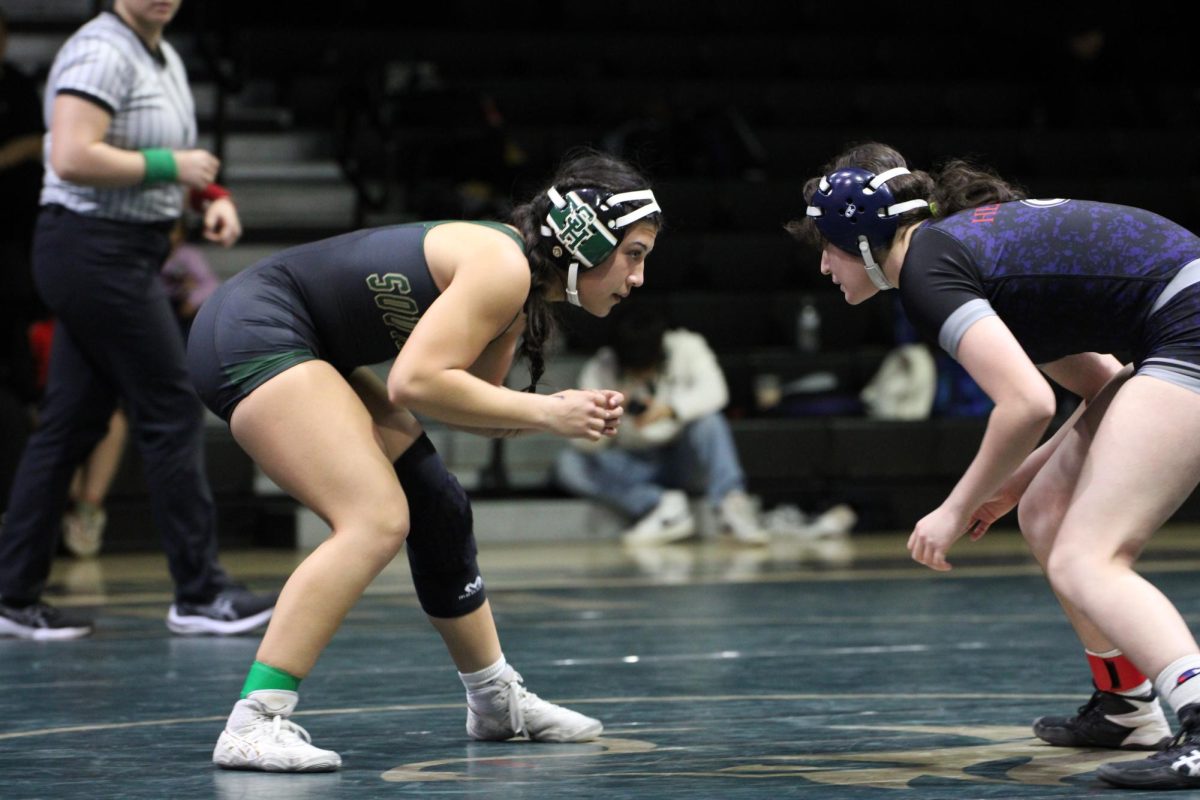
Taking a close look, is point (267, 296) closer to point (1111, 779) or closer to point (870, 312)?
point (1111, 779)

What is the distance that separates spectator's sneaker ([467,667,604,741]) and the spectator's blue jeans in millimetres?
4611

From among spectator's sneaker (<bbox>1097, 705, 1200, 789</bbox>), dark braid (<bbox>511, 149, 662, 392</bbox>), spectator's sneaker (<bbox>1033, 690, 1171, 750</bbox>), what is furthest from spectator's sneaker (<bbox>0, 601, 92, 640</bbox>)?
spectator's sneaker (<bbox>1097, 705, 1200, 789</bbox>)

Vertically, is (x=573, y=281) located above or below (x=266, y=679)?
above

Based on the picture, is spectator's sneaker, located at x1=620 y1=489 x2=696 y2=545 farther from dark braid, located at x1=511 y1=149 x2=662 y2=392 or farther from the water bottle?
dark braid, located at x1=511 y1=149 x2=662 y2=392

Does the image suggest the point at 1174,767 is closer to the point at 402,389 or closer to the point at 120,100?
the point at 402,389

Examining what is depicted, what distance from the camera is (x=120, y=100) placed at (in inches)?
175

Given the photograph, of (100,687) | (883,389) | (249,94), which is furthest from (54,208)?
(249,94)

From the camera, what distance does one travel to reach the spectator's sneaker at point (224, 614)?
4555 millimetres

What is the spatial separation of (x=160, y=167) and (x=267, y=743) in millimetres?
1926

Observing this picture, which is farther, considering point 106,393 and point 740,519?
point 740,519

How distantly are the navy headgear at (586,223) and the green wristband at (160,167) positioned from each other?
1654mm

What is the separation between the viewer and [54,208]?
14.8 feet

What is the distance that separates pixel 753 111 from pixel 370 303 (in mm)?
7418

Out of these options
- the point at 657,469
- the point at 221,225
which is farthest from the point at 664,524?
the point at 221,225
